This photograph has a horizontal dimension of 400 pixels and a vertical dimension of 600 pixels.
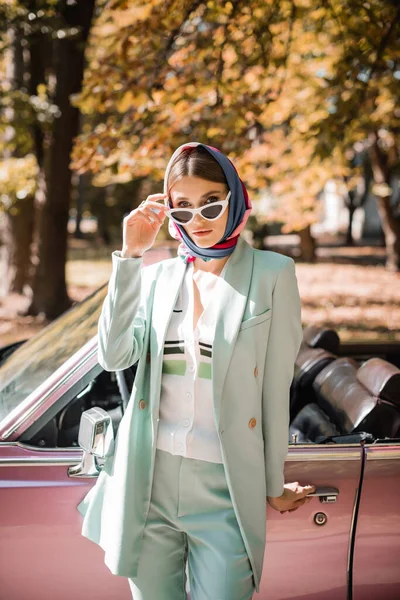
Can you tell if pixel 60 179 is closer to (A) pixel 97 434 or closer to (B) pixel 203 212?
(A) pixel 97 434

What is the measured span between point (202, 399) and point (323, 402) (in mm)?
1379

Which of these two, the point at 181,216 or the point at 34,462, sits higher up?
the point at 181,216

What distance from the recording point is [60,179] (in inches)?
406

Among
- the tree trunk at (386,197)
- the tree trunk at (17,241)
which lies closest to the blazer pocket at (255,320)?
the tree trunk at (17,241)

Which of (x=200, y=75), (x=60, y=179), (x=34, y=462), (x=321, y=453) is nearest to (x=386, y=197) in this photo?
(x=60, y=179)

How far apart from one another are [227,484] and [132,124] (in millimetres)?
5338

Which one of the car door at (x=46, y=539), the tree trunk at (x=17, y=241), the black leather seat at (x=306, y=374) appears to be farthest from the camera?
the tree trunk at (x=17, y=241)

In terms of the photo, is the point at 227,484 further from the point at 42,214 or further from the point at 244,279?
the point at 42,214

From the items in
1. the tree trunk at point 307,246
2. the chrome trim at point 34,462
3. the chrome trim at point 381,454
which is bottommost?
the tree trunk at point 307,246

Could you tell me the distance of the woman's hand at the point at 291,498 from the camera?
2.11 meters

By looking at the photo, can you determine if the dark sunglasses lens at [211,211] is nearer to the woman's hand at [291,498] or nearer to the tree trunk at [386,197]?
the woman's hand at [291,498]

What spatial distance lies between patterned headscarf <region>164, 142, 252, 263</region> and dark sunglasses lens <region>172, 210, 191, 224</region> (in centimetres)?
5

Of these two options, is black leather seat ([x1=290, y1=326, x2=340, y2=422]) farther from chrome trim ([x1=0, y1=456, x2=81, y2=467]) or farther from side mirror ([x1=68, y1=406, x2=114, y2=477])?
side mirror ([x1=68, y1=406, x2=114, y2=477])

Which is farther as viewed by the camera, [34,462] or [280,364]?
[34,462]
